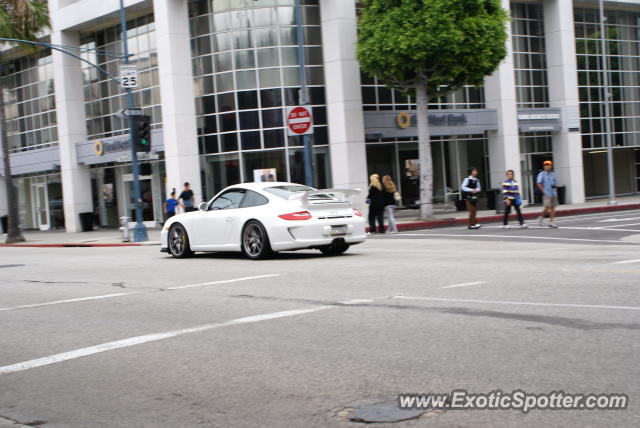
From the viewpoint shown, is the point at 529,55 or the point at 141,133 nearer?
the point at 141,133

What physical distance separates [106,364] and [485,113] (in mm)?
29361

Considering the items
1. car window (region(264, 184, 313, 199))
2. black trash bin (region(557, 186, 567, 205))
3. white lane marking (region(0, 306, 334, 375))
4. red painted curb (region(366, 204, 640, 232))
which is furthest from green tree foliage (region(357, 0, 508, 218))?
white lane marking (region(0, 306, 334, 375))

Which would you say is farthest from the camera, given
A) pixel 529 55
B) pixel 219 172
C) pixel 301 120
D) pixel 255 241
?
pixel 529 55

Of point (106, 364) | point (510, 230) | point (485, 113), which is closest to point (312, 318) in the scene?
point (106, 364)

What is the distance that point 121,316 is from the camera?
8625mm

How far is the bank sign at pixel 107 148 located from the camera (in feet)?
105

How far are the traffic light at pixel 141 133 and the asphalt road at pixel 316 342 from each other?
12.0 meters

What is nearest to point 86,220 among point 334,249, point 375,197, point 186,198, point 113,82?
point 113,82

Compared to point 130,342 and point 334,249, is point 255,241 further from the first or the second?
point 130,342

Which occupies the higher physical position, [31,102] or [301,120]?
[31,102]

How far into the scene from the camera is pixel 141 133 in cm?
2403

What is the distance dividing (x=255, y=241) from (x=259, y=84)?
16493mm

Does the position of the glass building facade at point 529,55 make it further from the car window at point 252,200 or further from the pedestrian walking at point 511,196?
the car window at point 252,200

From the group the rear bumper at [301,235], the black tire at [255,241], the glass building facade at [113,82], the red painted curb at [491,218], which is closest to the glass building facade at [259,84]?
the glass building facade at [113,82]
